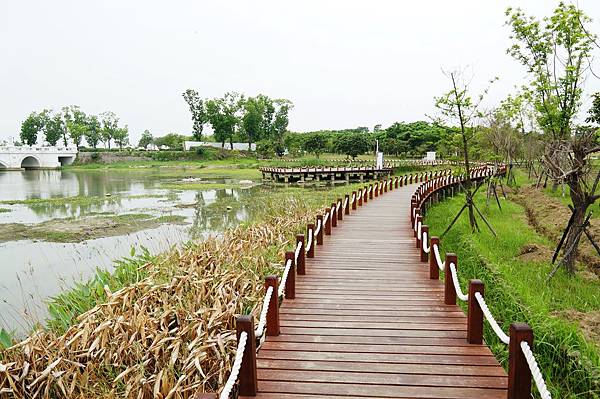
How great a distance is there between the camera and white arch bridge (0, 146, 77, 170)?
57.5 metres

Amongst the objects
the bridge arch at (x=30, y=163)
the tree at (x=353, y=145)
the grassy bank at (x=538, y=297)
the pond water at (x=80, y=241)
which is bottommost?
the pond water at (x=80, y=241)

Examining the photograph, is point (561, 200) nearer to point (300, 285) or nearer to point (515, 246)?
point (515, 246)

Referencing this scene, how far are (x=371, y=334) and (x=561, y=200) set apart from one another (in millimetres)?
13861

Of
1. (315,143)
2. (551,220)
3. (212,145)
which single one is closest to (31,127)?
(212,145)

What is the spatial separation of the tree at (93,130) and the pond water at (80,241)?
53.1m

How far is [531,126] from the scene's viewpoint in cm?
2739

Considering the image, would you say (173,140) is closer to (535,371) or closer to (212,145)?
(212,145)

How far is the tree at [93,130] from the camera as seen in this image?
79688 millimetres

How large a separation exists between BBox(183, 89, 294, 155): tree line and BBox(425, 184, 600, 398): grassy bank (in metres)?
59.8

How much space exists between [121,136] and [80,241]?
73.7 m

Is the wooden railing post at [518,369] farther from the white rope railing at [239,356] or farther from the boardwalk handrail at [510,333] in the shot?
the white rope railing at [239,356]

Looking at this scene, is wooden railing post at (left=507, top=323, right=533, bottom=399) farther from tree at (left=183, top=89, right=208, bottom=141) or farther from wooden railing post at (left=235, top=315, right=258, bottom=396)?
tree at (left=183, top=89, right=208, bottom=141)

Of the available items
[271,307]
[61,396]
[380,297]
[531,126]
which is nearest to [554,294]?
[380,297]

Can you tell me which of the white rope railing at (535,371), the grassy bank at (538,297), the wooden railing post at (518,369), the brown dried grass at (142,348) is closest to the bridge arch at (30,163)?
the grassy bank at (538,297)
